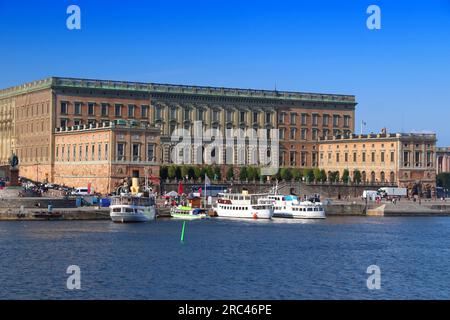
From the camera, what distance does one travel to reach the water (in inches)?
2263

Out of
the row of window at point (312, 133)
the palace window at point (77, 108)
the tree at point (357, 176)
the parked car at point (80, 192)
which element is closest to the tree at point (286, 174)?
the row of window at point (312, 133)

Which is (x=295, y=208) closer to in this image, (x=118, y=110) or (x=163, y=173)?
(x=163, y=173)

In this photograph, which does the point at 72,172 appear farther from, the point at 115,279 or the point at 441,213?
the point at 115,279

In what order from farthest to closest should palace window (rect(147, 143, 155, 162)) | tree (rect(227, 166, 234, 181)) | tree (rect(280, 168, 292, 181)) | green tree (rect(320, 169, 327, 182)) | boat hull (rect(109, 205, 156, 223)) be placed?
green tree (rect(320, 169, 327, 182)) → tree (rect(280, 168, 292, 181)) → tree (rect(227, 166, 234, 181)) → palace window (rect(147, 143, 155, 162)) → boat hull (rect(109, 205, 156, 223))

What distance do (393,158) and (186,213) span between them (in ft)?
169

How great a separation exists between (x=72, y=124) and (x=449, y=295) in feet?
324

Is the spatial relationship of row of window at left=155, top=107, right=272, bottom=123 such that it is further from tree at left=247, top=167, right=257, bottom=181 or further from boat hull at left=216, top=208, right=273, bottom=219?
boat hull at left=216, top=208, right=273, bottom=219

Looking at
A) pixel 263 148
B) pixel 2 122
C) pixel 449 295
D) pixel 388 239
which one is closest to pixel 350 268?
pixel 449 295

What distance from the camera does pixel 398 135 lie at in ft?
509

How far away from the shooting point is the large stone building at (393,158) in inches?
6102

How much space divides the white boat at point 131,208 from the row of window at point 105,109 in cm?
4212

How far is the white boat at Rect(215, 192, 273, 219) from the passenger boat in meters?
4.55

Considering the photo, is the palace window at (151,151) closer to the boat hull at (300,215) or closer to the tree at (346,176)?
the boat hull at (300,215)

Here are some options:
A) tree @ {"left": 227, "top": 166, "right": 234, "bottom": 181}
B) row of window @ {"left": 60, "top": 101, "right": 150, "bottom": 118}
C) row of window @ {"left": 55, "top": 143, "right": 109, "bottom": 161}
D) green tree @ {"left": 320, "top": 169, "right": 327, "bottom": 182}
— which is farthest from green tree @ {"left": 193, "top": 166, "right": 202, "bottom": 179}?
green tree @ {"left": 320, "top": 169, "right": 327, "bottom": 182}
